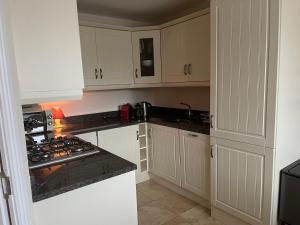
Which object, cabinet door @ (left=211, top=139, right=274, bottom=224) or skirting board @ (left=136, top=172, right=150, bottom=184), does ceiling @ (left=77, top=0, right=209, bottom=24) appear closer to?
cabinet door @ (left=211, top=139, right=274, bottom=224)

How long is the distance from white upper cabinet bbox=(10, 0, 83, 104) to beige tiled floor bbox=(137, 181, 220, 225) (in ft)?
5.43

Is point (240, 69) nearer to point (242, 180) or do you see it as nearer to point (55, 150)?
point (242, 180)

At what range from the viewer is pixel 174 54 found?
9.25 feet

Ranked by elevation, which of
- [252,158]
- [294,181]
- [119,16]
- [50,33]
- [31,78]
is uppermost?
[119,16]

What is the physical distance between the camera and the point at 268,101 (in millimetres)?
1611

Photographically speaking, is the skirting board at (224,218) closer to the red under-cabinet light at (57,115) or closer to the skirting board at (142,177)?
the skirting board at (142,177)

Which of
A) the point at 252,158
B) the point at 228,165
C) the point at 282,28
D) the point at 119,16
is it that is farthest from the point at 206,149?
the point at 119,16

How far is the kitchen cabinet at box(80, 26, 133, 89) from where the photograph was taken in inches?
107

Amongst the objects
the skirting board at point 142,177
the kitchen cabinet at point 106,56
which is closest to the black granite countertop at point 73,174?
the kitchen cabinet at point 106,56

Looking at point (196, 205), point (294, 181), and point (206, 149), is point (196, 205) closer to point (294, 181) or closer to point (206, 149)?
point (206, 149)

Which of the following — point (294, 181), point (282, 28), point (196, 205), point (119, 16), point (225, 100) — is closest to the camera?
point (282, 28)

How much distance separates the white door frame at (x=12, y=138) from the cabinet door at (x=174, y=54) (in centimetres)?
203

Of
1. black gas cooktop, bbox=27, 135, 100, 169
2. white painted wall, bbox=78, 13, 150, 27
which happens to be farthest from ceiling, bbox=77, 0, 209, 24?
black gas cooktop, bbox=27, 135, 100, 169

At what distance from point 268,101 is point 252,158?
48 centimetres
